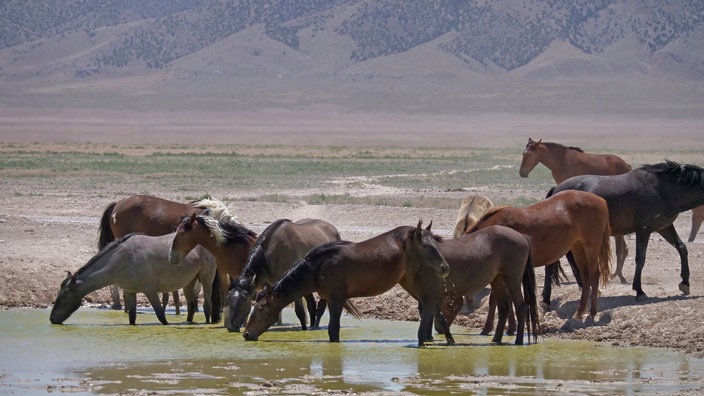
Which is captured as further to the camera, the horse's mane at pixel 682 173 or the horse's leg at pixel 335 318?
the horse's mane at pixel 682 173

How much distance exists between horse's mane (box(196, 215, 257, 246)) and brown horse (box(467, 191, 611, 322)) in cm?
235

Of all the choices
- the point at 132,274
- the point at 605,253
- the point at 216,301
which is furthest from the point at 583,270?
the point at 132,274

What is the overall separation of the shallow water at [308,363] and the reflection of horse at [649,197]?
219 cm

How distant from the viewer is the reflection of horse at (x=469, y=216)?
46.4ft

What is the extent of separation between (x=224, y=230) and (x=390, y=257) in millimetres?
2006

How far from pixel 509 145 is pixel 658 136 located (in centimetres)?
1581

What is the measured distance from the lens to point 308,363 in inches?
440

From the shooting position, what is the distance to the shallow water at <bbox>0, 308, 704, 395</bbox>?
32.6ft

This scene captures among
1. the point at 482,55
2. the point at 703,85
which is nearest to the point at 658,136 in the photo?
the point at 703,85

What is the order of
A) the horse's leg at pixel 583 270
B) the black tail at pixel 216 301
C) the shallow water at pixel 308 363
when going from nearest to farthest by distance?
the shallow water at pixel 308 363 → the horse's leg at pixel 583 270 → the black tail at pixel 216 301

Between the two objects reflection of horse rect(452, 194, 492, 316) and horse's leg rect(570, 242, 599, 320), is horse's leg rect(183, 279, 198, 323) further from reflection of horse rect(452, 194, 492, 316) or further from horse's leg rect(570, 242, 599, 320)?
horse's leg rect(570, 242, 599, 320)

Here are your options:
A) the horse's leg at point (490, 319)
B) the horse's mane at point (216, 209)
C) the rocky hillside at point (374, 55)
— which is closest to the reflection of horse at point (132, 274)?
the horse's mane at point (216, 209)

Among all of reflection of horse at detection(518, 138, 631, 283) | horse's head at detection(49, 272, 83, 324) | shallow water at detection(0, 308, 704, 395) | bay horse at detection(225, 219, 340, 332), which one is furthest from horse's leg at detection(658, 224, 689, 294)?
horse's head at detection(49, 272, 83, 324)

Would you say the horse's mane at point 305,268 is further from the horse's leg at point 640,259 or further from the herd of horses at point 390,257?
the horse's leg at point 640,259
